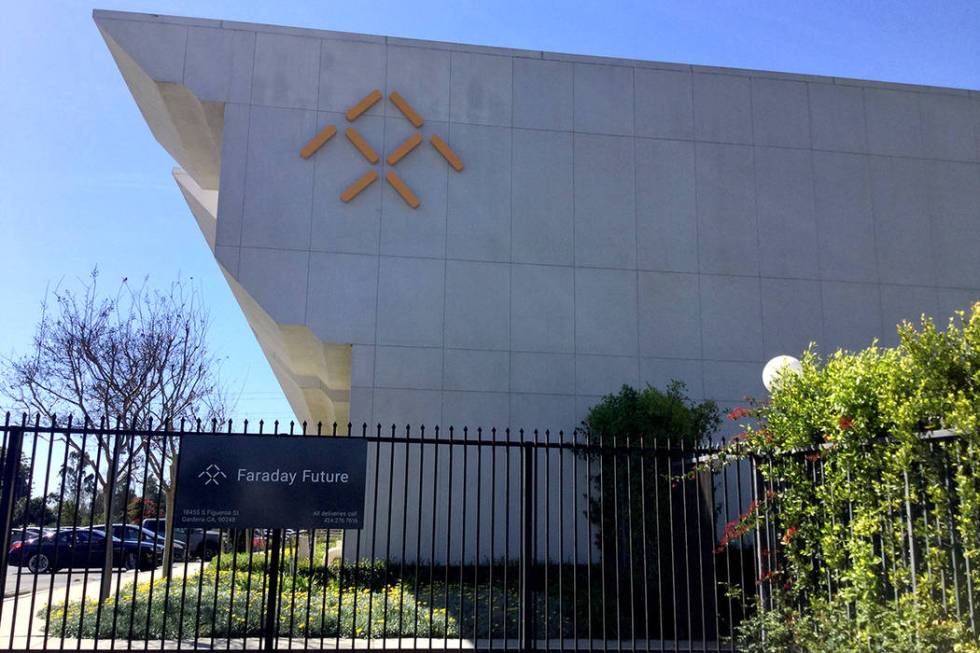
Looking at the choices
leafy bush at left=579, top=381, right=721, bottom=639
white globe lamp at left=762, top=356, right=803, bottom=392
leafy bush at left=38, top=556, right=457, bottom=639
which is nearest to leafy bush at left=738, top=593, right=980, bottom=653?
white globe lamp at left=762, top=356, right=803, bottom=392

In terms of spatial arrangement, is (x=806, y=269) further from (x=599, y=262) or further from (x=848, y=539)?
(x=848, y=539)

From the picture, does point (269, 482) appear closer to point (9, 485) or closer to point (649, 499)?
point (9, 485)

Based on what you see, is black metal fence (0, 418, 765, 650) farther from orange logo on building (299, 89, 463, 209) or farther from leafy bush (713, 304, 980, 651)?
orange logo on building (299, 89, 463, 209)

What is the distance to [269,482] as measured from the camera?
872cm

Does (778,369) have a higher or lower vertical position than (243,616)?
higher

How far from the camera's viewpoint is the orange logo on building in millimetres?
16766

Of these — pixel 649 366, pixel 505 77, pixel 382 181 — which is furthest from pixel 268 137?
pixel 649 366

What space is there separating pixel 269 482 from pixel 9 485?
2.26 meters

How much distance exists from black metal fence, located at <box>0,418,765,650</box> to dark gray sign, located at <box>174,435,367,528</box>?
184 mm

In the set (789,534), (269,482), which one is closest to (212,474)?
→ (269,482)

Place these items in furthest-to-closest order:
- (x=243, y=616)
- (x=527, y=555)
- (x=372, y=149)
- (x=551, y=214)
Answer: (x=551, y=214) → (x=372, y=149) → (x=243, y=616) → (x=527, y=555)

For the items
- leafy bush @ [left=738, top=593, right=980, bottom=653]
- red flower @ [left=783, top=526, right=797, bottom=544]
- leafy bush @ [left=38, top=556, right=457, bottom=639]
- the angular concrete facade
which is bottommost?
leafy bush @ [left=38, top=556, right=457, bottom=639]

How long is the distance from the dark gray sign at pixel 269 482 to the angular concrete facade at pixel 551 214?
7.14 m

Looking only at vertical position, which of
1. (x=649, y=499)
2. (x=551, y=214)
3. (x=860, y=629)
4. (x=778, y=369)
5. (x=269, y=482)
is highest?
(x=551, y=214)
